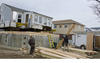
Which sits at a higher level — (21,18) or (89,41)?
(21,18)

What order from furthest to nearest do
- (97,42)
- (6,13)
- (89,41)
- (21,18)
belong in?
(6,13) < (21,18) < (97,42) < (89,41)

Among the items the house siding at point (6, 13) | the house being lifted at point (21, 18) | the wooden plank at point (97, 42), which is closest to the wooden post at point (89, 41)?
the wooden plank at point (97, 42)

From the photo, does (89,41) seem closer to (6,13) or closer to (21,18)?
(21,18)

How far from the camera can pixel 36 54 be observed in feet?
34.8

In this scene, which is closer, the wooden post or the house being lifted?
the wooden post

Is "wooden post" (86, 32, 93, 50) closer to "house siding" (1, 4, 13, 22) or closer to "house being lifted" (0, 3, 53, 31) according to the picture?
"house being lifted" (0, 3, 53, 31)

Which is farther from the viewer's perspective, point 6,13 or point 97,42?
point 6,13

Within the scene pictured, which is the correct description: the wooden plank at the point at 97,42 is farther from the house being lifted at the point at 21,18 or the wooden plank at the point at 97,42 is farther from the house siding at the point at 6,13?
the house siding at the point at 6,13

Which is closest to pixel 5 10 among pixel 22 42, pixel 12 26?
pixel 12 26

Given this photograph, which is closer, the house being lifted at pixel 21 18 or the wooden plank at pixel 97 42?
the wooden plank at pixel 97 42

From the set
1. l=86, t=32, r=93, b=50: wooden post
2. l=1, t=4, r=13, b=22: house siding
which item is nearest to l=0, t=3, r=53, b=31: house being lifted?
l=1, t=4, r=13, b=22: house siding

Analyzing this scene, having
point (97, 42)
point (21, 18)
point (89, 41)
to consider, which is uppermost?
point (21, 18)

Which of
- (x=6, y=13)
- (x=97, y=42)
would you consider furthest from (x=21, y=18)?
(x=97, y=42)

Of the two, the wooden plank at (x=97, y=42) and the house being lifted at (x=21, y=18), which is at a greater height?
the house being lifted at (x=21, y=18)
